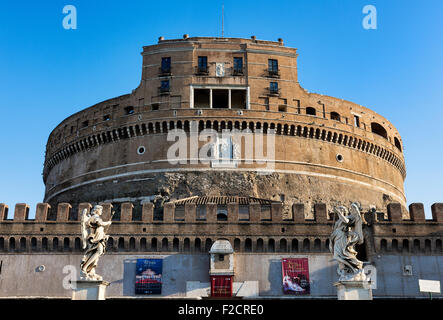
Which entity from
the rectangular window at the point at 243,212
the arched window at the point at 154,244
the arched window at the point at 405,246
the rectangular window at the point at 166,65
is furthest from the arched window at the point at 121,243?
the rectangular window at the point at 166,65

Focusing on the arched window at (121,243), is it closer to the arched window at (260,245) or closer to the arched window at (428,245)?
the arched window at (260,245)

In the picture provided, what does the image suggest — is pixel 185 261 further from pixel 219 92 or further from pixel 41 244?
pixel 219 92

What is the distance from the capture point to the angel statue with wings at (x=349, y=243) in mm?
14930

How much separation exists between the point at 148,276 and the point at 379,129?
91.7ft

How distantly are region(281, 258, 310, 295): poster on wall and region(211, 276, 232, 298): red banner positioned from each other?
3189 millimetres

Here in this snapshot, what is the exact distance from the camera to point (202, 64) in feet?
136

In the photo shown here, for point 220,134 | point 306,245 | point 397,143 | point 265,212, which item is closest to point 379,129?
point 397,143

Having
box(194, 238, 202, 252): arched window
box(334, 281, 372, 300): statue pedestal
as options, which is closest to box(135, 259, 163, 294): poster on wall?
box(194, 238, 202, 252): arched window

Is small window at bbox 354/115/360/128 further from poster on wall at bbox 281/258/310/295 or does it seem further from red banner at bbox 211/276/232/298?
red banner at bbox 211/276/232/298

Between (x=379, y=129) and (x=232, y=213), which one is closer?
(x=232, y=213)

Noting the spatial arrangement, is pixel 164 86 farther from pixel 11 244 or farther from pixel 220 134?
pixel 11 244
